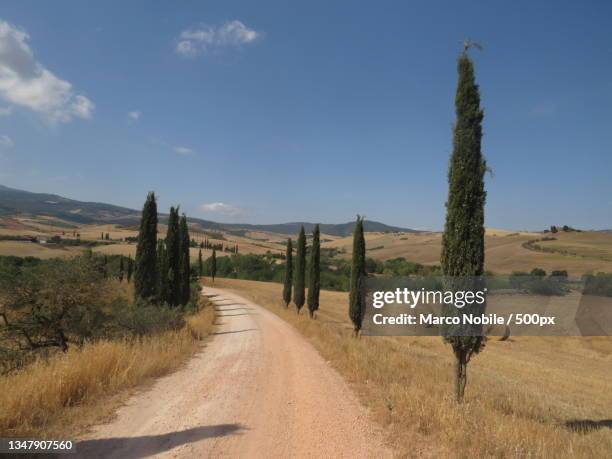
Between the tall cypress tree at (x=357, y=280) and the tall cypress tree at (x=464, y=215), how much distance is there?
14.2m

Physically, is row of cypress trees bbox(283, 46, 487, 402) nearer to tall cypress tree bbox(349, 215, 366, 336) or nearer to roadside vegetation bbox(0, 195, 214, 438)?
roadside vegetation bbox(0, 195, 214, 438)

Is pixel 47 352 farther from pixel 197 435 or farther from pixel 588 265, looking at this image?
pixel 588 265

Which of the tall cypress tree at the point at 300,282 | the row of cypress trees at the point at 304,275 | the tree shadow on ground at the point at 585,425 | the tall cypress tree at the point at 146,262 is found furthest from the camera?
the tall cypress tree at the point at 300,282

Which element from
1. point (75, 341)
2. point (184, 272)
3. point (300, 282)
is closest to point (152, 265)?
point (75, 341)

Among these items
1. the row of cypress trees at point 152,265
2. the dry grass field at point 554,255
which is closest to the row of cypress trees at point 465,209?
the row of cypress trees at point 152,265

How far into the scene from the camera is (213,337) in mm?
16438

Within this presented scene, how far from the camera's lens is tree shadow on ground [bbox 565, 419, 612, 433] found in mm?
7383

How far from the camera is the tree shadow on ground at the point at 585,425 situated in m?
7.38

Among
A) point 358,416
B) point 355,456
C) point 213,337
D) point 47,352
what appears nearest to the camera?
point 355,456

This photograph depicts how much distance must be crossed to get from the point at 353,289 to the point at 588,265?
141 feet

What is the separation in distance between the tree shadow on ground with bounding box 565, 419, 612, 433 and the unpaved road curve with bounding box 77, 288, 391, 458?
426cm

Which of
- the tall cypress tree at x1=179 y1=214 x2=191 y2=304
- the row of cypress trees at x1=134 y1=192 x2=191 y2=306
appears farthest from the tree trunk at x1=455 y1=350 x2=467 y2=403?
the tall cypress tree at x1=179 y1=214 x2=191 y2=304

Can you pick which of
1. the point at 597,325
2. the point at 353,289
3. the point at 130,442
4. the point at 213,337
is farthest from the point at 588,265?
the point at 130,442

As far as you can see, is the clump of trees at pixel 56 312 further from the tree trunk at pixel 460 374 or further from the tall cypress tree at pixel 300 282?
the tall cypress tree at pixel 300 282
